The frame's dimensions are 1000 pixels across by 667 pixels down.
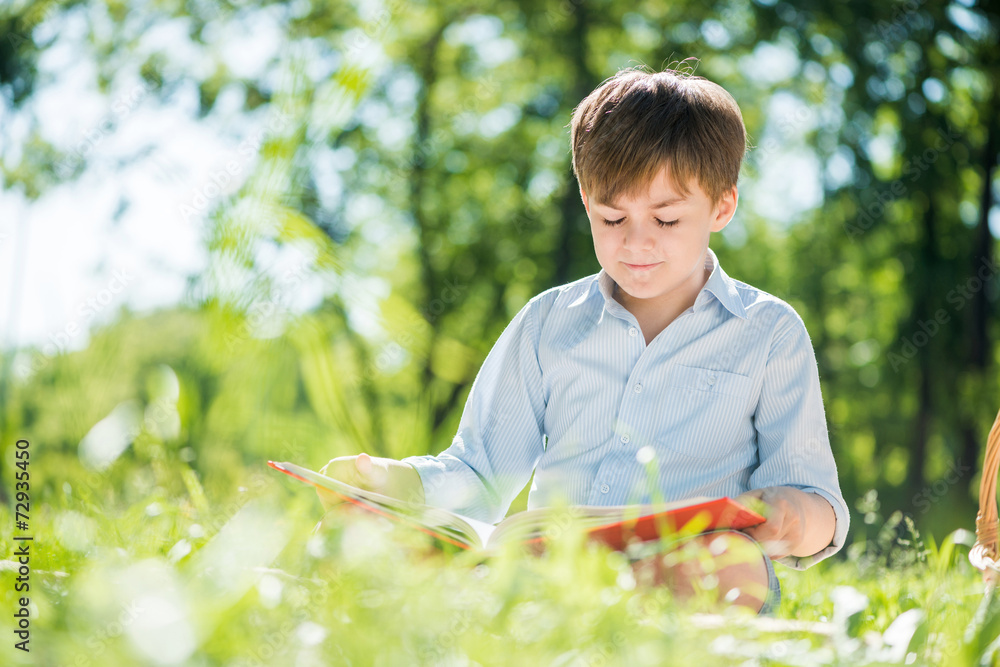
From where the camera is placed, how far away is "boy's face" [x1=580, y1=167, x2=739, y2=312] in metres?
1.52

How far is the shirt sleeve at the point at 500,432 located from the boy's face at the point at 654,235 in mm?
304

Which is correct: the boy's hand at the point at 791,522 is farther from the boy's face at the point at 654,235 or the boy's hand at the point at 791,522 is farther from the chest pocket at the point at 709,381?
the boy's face at the point at 654,235

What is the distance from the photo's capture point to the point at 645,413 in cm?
160

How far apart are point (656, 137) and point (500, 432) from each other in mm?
681

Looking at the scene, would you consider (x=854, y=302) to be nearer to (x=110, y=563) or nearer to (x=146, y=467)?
(x=146, y=467)

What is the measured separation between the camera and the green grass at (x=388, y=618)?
2.19ft

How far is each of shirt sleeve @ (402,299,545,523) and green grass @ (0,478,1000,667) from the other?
679mm

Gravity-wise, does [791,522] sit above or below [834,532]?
above

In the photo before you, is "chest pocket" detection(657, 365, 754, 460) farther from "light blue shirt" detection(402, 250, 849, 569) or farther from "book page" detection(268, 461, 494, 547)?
"book page" detection(268, 461, 494, 547)

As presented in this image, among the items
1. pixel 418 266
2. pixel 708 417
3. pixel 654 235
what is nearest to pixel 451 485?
pixel 708 417

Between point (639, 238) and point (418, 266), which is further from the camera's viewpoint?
point (418, 266)

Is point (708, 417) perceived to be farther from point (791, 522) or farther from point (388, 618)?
point (388, 618)

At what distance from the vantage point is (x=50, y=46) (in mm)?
1824

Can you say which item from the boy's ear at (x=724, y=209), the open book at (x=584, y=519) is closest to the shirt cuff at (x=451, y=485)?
the open book at (x=584, y=519)
